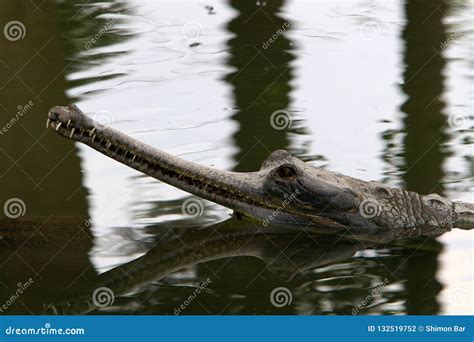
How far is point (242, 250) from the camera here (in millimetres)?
9516

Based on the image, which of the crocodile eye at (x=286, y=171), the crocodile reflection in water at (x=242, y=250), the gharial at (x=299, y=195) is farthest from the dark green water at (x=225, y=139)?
the crocodile eye at (x=286, y=171)

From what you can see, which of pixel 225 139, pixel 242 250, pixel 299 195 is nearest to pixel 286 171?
pixel 299 195

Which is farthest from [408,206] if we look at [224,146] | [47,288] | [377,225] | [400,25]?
[400,25]

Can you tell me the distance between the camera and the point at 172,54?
14.6 meters

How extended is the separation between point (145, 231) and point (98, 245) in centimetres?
51

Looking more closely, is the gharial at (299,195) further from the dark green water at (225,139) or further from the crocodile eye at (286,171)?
the dark green water at (225,139)

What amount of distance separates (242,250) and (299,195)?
0.76 metres

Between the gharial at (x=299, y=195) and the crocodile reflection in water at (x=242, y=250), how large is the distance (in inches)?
4.8

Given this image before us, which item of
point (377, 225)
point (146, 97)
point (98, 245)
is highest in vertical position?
point (146, 97)

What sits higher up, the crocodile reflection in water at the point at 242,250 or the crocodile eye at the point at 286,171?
the crocodile eye at the point at 286,171

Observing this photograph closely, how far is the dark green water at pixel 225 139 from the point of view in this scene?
8.74m

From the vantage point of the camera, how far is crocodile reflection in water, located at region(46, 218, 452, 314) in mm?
8852

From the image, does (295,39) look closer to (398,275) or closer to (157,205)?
(157,205)

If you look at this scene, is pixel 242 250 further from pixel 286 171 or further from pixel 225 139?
pixel 225 139
